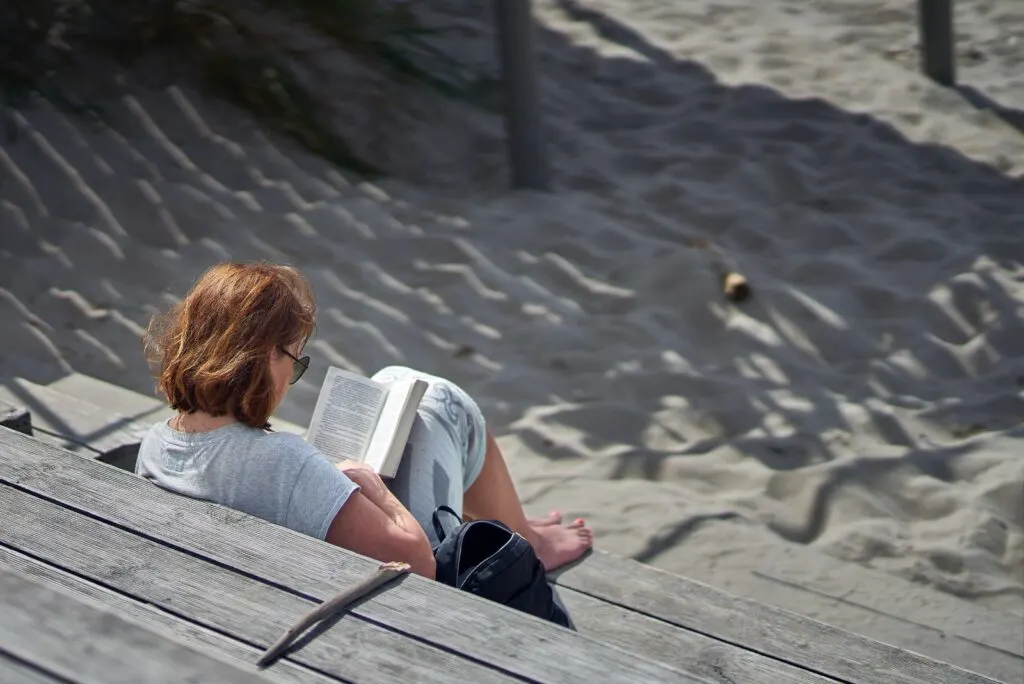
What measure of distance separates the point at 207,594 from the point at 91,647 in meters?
0.40

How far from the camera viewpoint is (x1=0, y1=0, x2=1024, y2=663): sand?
368 centimetres

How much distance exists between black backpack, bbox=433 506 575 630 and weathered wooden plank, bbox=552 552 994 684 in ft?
0.99

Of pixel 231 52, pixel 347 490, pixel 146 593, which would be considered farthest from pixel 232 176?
pixel 146 593

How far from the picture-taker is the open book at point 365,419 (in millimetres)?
2402

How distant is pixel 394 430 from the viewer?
240cm

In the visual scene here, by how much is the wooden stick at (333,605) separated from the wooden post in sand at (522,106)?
4.06 meters

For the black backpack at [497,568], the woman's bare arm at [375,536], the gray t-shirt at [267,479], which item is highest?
the gray t-shirt at [267,479]

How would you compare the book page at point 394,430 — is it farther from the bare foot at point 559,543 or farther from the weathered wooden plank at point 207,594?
the weathered wooden plank at point 207,594

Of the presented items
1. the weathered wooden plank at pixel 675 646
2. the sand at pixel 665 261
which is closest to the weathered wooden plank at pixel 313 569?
the weathered wooden plank at pixel 675 646

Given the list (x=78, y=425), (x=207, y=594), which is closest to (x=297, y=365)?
(x=207, y=594)

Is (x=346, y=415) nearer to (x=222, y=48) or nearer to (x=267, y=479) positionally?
(x=267, y=479)

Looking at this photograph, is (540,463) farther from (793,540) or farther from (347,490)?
(347,490)

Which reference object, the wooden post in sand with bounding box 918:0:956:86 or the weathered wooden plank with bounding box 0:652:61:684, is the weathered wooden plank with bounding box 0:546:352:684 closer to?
the weathered wooden plank with bounding box 0:652:61:684

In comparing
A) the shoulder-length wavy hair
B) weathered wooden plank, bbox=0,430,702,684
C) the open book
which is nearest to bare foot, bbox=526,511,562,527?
the open book
